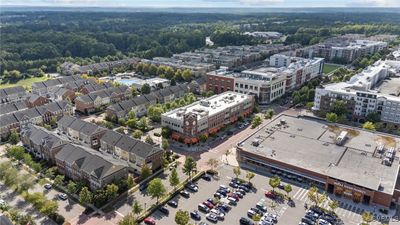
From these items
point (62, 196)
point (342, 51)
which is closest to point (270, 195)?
point (62, 196)

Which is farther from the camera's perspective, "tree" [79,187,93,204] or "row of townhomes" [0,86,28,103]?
"row of townhomes" [0,86,28,103]

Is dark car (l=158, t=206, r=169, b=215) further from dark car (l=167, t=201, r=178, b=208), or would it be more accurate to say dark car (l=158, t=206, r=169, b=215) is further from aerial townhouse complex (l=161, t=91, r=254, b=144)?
Answer: aerial townhouse complex (l=161, t=91, r=254, b=144)

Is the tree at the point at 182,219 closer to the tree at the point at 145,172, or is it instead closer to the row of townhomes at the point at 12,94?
the tree at the point at 145,172

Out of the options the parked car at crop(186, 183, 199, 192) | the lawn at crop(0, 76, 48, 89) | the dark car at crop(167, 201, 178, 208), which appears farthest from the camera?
the lawn at crop(0, 76, 48, 89)

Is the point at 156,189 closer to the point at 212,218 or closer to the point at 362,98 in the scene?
the point at 212,218

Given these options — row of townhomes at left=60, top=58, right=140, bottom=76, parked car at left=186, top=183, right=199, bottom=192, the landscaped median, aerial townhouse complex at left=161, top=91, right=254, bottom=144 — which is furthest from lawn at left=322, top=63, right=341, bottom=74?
parked car at left=186, top=183, right=199, bottom=192

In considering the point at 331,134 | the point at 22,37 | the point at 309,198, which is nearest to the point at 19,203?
the point at 309,198

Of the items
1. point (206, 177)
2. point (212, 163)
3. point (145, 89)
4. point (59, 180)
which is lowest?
point (206, 177)
